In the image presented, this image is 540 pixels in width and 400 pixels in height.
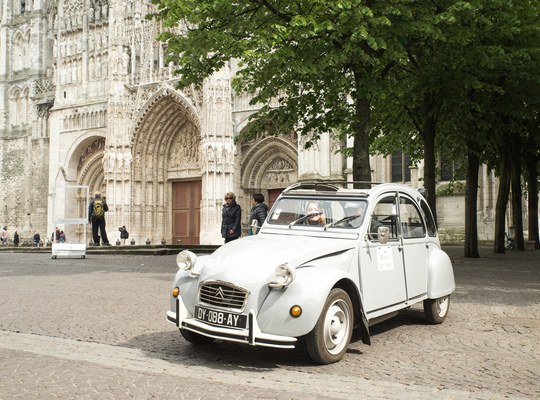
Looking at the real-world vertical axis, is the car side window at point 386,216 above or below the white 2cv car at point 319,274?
above

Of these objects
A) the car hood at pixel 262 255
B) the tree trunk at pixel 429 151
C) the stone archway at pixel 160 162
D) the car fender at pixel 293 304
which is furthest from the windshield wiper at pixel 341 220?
the stone archway at pixel 160 162

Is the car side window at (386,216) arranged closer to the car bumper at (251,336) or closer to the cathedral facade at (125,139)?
the car bumper at (251,336)

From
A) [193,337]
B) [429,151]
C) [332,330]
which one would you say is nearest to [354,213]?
[332,330]

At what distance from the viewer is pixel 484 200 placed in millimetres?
29266

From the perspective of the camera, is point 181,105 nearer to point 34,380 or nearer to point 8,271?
point 8,271

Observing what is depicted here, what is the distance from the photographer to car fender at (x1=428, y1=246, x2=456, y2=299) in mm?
7199

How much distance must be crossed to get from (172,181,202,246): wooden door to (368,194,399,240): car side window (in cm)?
3033

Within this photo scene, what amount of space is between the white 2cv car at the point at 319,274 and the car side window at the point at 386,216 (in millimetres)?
12

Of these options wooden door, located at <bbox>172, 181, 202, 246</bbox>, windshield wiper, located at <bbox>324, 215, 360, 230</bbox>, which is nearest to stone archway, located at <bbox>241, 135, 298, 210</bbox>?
wooden door, located at <bbox>172, 181, 202, 246</bbox>

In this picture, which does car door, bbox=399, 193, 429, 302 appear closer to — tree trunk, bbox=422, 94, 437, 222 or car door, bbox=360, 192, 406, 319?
car door, bbox=360, 192, 406, 319

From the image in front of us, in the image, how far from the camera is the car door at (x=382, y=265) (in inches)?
238

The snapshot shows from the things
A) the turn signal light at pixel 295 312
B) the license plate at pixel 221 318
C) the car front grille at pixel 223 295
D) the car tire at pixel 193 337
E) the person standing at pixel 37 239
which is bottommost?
the person standing at pixel 37 239

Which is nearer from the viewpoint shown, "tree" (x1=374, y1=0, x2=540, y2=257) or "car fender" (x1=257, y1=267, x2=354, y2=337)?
"car fender" (x1=257, y1=267, x2=354, y2=337)

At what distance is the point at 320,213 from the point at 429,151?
435 inches
